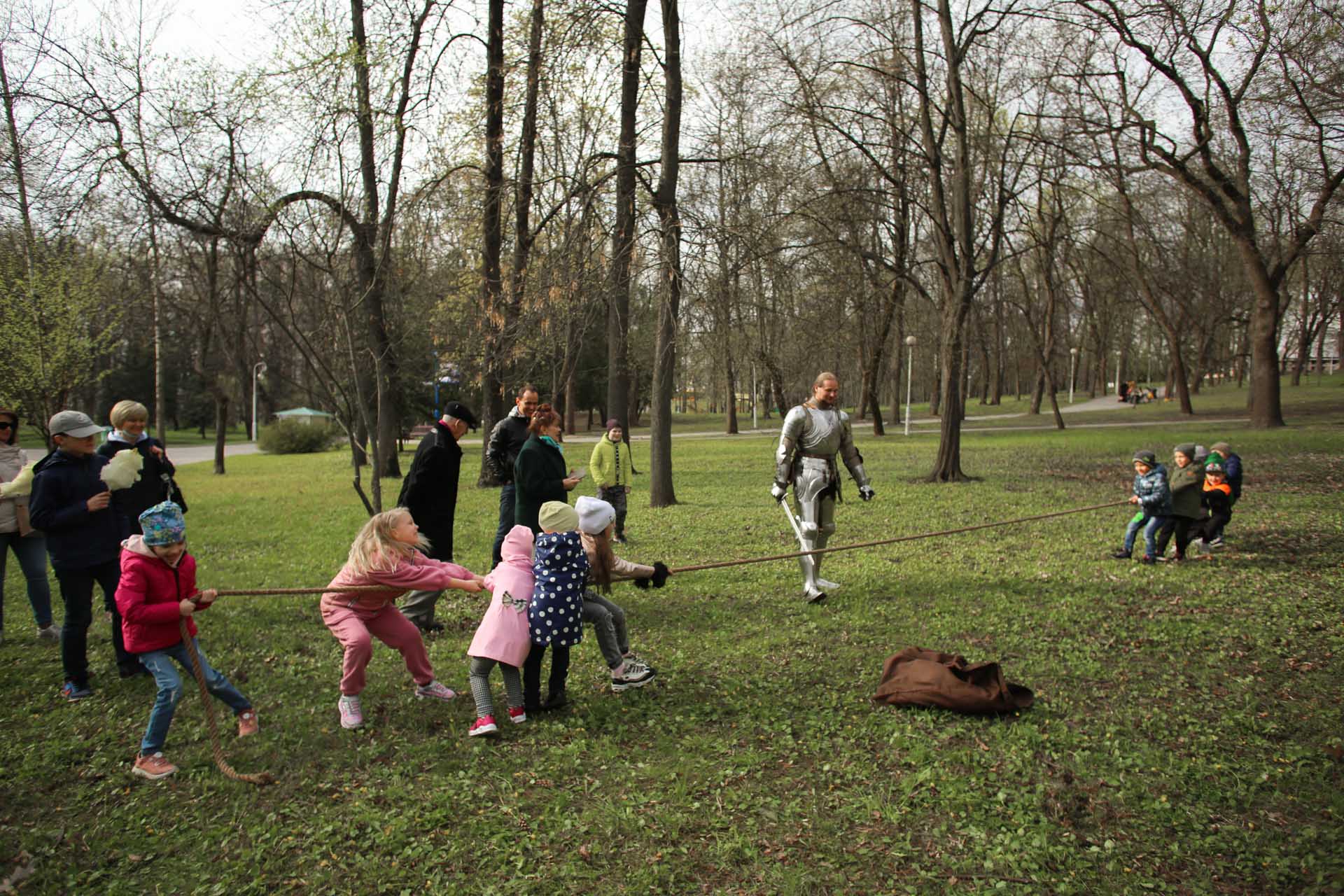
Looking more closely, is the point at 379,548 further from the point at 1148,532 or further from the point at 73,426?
the point at 1148,532

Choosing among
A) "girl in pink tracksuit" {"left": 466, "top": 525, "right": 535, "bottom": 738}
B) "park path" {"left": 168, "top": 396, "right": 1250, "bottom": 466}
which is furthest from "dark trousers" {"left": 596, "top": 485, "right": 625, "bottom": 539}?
"park path" {"left": 168, "top": 396, "right": 1250, "bottom": 466}

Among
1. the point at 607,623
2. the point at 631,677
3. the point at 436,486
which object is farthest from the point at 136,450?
the point at 631,677

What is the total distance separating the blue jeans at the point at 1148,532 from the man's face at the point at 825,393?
13.5 feet

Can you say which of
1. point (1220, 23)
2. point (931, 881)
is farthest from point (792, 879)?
point (1220, 23)

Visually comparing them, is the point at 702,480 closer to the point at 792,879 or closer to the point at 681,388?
the point at 792,879

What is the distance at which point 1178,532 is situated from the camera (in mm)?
9023

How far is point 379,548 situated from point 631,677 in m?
1.91

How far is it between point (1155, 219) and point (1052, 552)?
94.2 ft

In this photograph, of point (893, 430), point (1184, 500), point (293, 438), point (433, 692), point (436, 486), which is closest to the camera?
point (433, 692)

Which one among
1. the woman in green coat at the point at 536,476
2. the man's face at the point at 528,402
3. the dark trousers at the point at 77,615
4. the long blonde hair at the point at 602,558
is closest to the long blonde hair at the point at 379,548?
the long blonde hair at the point at 602,558

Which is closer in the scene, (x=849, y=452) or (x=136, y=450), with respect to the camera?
(x=136, y=450)

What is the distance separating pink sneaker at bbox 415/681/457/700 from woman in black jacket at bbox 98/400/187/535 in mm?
2520

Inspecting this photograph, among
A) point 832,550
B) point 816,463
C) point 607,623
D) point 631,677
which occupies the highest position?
point 816,463

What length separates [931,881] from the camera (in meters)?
3.50
